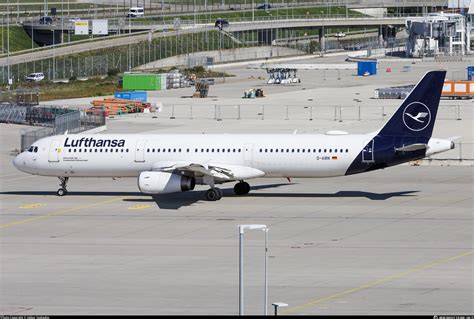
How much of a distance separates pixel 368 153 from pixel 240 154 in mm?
7351

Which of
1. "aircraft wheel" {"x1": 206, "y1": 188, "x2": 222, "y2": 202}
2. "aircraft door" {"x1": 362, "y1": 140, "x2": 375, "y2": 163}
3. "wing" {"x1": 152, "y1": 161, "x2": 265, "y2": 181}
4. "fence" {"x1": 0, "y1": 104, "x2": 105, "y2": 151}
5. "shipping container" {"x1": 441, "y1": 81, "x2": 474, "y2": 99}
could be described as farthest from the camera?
"shipping container" {"x1": 441, "y1": 81, "x2": 474, "y2": 99}

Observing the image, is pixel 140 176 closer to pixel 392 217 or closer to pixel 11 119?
pixel 392 217

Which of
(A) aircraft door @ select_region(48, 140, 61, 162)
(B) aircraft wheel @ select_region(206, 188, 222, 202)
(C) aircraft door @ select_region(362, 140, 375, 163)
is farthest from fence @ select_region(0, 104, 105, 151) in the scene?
(C) aircraft door @ select_region(362, 140, 375, 163)

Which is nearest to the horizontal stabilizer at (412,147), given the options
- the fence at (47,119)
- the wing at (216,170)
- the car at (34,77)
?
the wing at (216,170)

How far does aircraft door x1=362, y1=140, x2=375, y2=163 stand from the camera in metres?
65.6

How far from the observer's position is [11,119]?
119438 millimetres

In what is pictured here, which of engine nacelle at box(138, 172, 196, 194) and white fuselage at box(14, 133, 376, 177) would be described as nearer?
engine nacelle at box(138, 172, 196, 194)

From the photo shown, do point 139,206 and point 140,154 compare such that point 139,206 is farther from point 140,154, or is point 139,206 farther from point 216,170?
point 216,170

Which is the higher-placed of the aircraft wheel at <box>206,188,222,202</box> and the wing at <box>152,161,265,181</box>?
the wing at <box>152,161,265,181</box>

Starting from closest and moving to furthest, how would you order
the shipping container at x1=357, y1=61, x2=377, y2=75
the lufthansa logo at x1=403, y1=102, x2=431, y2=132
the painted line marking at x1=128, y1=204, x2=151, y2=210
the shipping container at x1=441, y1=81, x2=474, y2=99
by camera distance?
the lufthansa logo at x1=403, y1=102, x2=431, y2=132, the painted line marking at x1=128, y1=204, x2=151, y2=210, the shipping container at x1=441, y1=81, x2=474, y2=99, the shipping container at x1=357, y1=61, x2=377, y2=75

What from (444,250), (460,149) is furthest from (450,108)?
(444,250)

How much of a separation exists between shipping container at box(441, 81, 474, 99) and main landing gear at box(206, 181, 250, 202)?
72300 mm

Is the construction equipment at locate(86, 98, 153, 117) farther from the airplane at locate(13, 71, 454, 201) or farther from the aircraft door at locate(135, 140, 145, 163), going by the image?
the aircraft door at locate(135, 140, 145, 163)

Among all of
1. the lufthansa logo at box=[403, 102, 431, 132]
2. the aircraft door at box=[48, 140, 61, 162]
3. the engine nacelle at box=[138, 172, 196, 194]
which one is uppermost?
the lufthansa logo at box=[403, 102, 431, 132]
